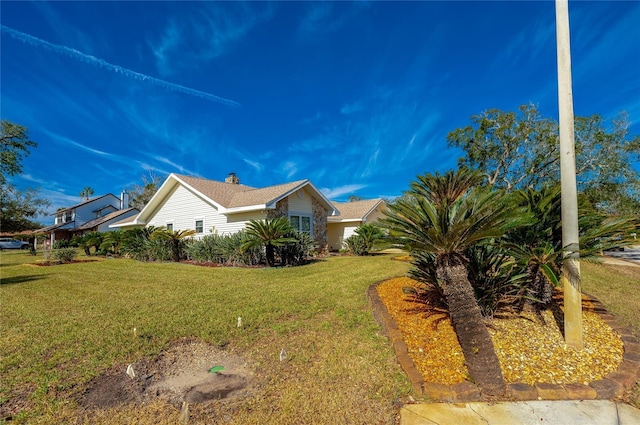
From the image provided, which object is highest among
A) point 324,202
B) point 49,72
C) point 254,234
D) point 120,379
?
point 49,72

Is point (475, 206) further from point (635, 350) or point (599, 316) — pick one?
point (599, 316)

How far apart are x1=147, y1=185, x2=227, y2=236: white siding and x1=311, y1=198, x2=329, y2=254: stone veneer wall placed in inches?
213

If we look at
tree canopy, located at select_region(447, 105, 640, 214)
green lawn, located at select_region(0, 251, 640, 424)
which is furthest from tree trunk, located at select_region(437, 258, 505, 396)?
tree canopy, located at select_region(447, 105, 640, 214)

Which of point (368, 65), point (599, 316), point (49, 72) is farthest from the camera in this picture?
point (368, 65)

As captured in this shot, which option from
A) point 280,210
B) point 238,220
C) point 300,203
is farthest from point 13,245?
point 300,203

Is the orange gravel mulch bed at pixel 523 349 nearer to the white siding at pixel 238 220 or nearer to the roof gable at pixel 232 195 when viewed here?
the roof gable at pixel 232 195

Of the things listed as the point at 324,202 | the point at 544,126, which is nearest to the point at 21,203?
the point at 324,202

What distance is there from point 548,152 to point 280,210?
22700 millimetres

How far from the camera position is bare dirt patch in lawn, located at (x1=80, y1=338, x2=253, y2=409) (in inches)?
112

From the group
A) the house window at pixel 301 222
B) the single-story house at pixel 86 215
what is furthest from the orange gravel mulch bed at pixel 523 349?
the single-story house at pixel 86 215

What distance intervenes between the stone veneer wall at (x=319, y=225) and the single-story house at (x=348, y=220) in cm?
346

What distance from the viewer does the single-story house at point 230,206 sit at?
14930 millimetres

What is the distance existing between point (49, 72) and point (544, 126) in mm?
32726

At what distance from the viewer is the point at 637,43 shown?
8789 mm
